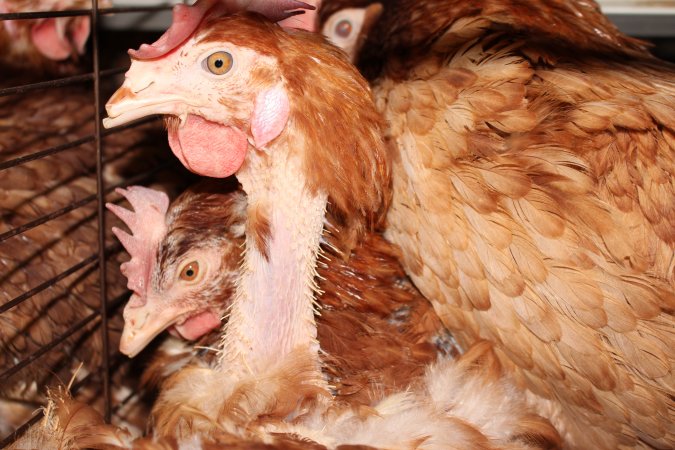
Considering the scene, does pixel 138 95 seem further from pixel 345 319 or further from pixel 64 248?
pixel 64 248

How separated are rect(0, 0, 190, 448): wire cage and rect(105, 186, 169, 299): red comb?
0.11m

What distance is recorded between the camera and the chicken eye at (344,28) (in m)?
2.35

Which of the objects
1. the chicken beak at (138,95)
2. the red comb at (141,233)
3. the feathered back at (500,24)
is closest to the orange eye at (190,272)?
the red comb at (141,233)

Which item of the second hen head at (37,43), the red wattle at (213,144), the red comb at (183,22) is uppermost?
the red comb at (183,22)

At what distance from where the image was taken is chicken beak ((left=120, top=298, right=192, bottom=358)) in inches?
68.4

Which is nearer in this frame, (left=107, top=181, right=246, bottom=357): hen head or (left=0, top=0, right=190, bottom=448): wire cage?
(left=107, top=181, right=246, bottom=357): hen head

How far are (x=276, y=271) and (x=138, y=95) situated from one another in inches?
18.7

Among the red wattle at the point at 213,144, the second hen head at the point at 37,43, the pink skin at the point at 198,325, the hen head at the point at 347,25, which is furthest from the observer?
the second hen head at the point at 37,43

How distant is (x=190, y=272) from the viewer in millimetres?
1745

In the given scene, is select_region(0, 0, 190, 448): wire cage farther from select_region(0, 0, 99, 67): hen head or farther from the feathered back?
the feathered back

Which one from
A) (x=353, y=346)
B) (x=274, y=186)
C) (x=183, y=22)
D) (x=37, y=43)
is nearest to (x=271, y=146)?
(x=274, y=186)

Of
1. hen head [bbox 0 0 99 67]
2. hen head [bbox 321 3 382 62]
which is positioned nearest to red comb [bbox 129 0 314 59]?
hen head [bbox 321 3 382 62]

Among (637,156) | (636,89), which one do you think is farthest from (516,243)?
(636,89)

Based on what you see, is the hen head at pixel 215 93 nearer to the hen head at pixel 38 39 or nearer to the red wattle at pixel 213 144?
the red wattle at pixel 213 144
